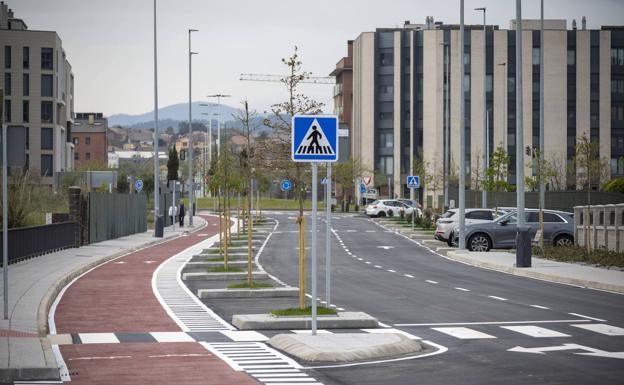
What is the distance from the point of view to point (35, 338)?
52.1ft

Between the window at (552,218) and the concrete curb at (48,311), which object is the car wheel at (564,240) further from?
the concrete curb at (48,311)

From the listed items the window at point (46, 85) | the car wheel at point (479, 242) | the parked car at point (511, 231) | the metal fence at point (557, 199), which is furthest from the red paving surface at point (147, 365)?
the window at point (46, 85)

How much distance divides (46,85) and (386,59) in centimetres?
3601

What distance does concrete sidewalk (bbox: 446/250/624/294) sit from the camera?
27714 millimetres

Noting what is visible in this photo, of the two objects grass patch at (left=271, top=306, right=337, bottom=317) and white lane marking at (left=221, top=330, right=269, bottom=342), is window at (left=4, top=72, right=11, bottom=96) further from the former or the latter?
white lane marking at (left=221, top=330, right=269, bottom=342)

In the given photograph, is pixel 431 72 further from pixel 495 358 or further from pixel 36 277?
pixel 495 358

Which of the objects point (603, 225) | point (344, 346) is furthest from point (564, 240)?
point (344, 346)

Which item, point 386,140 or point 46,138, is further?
point 386,140

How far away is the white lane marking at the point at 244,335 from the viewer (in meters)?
17.2

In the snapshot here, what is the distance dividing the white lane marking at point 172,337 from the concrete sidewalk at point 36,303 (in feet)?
5.42

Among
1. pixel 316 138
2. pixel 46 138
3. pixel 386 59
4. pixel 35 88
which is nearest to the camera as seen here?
pixel 316 138

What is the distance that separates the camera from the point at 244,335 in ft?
58.1

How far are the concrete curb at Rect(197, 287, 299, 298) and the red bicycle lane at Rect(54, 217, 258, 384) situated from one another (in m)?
1.15

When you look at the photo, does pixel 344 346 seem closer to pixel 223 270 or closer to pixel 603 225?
pixel 223 270
